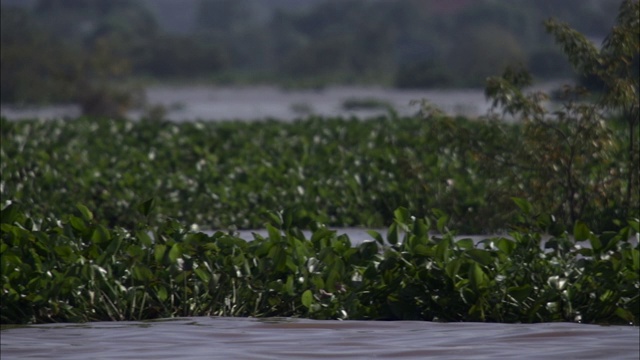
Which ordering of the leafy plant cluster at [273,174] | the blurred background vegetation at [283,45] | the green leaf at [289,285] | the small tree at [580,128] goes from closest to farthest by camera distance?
the green leaf at [289,285], the small tree at [580,128], the leafy plant cluster at [273,174], the blurred background vegetation at [283,45]

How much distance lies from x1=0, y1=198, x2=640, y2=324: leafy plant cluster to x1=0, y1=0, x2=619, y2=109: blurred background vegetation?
93.2 feet

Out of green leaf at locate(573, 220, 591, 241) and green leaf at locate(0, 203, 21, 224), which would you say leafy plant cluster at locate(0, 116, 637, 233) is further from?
green leaf at locate(573, 220, 591, 241)

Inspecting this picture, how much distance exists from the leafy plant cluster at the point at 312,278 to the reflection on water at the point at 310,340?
0.16 m

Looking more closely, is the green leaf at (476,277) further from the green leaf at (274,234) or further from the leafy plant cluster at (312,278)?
the green leaf at (274,234)

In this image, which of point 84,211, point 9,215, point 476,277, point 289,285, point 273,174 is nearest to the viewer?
point 476,277

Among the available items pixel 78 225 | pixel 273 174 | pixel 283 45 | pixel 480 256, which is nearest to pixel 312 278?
pixel 480 256

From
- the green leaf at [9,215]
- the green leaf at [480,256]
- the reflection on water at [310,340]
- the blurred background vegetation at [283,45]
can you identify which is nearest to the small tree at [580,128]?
the green leaf at [480,256]

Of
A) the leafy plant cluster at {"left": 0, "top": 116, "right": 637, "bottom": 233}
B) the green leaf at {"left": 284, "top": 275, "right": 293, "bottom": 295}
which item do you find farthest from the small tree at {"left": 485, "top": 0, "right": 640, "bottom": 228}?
the green leaf at {"left": 284, "top": 275, "right": 293, "bottom": 295}

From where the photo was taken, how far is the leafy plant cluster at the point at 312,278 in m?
7.73

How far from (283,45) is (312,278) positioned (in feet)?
266

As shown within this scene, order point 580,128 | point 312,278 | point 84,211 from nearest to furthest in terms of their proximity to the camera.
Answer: point 312,278, point 84,211, point 580,128

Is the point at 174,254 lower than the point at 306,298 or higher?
higher

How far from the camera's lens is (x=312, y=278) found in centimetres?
799

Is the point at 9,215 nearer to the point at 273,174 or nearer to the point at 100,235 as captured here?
the point at 100,235
